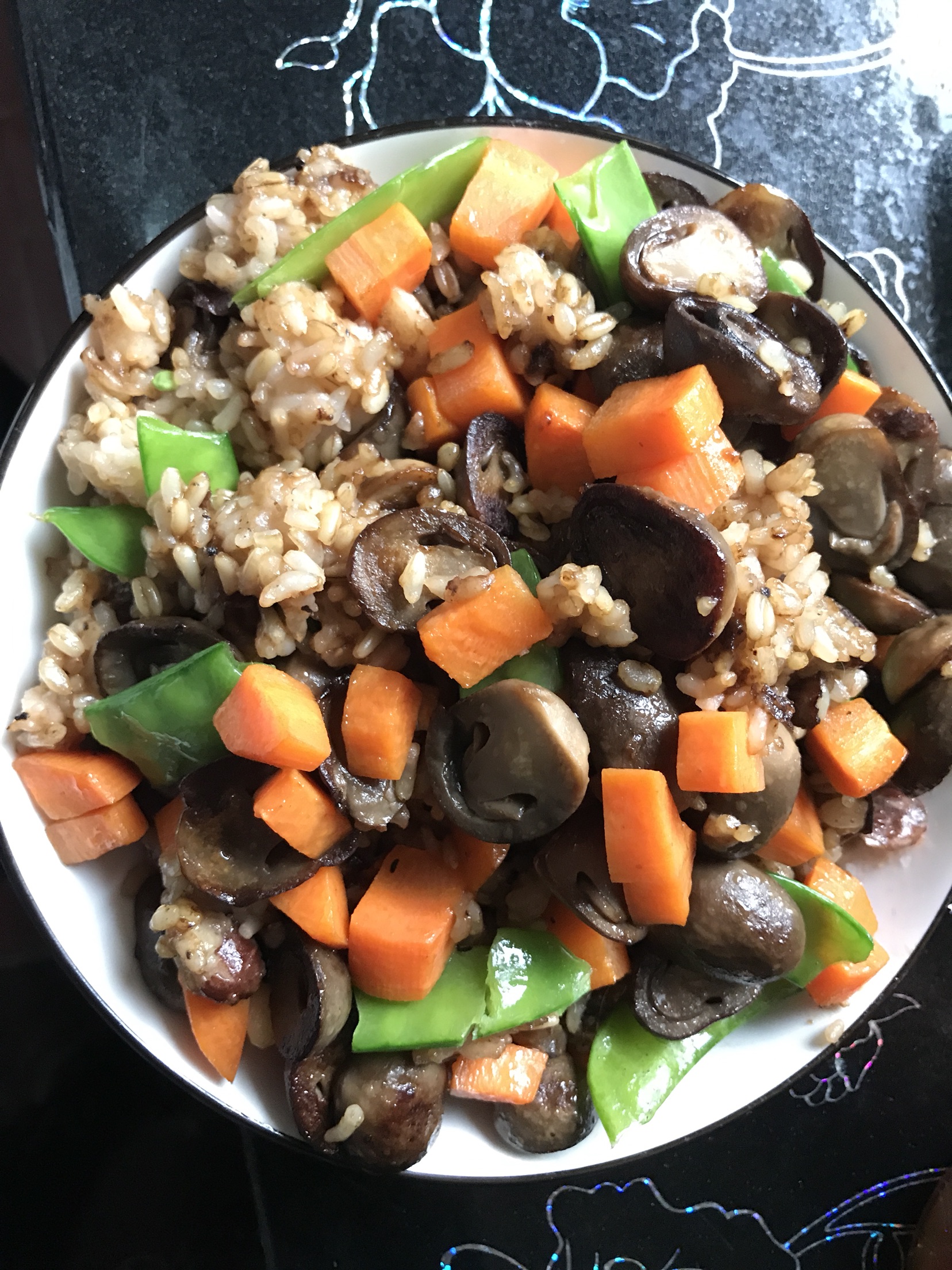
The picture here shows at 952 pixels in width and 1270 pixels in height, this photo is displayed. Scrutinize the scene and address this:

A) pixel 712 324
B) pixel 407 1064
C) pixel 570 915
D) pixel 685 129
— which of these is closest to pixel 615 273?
pixel 712 324

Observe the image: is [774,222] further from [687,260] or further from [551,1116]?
[551,1116]

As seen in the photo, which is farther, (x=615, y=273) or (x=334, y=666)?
(x=615, y=273)

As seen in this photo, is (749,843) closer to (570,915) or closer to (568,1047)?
(570,915)

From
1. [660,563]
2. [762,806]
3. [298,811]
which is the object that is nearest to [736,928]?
[762,806]

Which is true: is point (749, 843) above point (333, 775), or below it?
below

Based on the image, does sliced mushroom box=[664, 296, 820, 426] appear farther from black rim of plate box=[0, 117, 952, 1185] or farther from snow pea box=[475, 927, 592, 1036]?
snow pea box=[475, 927, 592, 1036]

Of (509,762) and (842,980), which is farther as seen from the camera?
(842,980)

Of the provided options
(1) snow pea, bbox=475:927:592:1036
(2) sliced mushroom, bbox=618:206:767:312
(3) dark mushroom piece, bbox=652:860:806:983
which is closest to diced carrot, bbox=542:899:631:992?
(1) snow pea, bbox=475:927:592:1036

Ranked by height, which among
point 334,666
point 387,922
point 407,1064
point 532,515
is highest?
point 532,515

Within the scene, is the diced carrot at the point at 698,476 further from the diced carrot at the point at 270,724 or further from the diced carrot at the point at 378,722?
the diced carrot at the point at 270,724
